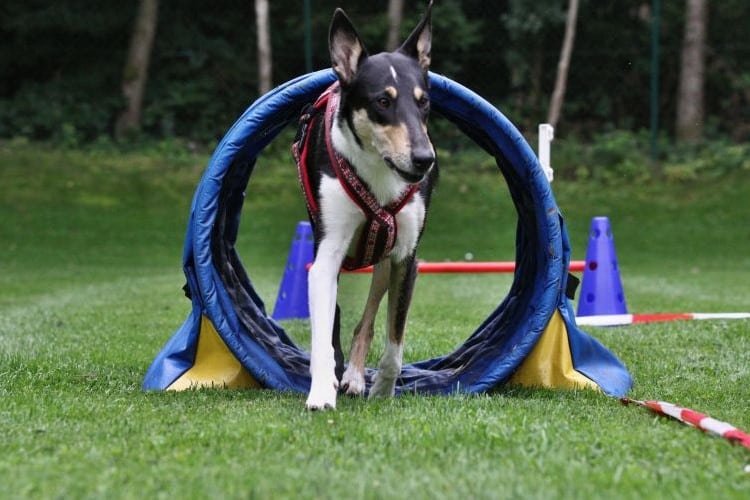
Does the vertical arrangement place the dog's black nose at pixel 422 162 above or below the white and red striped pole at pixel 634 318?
above

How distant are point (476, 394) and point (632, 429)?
0.94 meters

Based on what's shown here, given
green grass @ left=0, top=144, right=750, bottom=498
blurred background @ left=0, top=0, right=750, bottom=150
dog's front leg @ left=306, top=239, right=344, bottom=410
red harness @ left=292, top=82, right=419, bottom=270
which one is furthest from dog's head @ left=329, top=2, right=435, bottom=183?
blurred background @ left=0, top=0, right=750, bottom=150

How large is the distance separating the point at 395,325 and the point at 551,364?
0.82m

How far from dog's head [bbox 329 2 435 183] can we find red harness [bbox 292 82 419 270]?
0.49 ft

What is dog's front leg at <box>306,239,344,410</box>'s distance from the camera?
161 inches

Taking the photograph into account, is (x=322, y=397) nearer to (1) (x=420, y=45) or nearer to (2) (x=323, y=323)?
(2) (x=323, y=323)

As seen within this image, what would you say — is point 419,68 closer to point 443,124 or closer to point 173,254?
point 173,254

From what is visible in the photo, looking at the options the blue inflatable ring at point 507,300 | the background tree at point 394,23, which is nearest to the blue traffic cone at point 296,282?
the blue inflatable ring at point 507,300

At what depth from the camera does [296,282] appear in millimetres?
7953

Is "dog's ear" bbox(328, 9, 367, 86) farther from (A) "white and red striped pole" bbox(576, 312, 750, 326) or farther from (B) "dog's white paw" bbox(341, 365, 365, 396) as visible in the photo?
(A) "white and red striped pole" bbox(576, 312, 750, 326)

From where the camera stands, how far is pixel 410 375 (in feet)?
16.8

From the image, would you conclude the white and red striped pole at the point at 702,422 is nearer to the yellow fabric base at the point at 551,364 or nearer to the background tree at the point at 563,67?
the yellow fabric base at the point at 551,364

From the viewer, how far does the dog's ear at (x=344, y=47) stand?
420cm

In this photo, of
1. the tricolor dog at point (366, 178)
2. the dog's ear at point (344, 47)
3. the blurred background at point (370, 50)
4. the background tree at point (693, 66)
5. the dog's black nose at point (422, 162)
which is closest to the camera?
the dog's black nose at point (422, 162)
